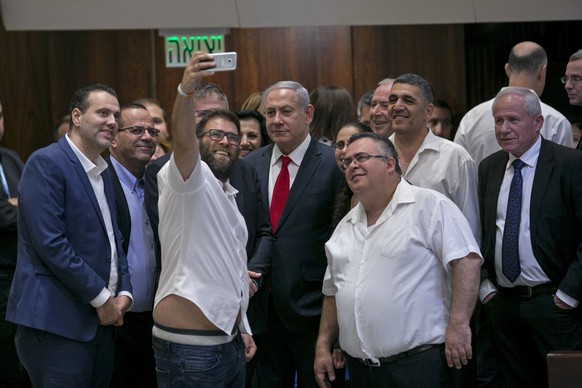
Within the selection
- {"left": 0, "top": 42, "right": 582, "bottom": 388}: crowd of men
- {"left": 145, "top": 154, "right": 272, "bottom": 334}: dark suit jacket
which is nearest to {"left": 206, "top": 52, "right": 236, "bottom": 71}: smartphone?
{"left": 0, "top": 42, "right": 582, "bottom": 388}: crowd of men

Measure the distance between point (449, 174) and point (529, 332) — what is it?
0.78 m

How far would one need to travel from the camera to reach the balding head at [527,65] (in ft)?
16.6

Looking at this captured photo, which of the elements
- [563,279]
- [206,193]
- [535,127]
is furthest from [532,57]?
[206,193]

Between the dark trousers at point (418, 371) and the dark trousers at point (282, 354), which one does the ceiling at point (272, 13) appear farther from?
the dark trousers at point (418, 371)

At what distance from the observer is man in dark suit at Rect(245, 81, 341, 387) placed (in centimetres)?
425

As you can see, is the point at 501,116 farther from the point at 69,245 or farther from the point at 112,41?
the point at 112,41

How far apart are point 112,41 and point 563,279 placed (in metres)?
4.47

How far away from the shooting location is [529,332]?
164 inches

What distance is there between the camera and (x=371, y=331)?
3773 millimetres

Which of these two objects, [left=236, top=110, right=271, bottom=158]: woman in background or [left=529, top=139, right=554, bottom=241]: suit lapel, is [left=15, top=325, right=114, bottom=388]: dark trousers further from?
[left=529, top=139, right=554, bottom=241]: suit lapel

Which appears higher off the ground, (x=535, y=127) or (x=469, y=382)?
(x=535, y=127)

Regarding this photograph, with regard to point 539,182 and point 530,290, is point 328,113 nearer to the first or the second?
point 539,182

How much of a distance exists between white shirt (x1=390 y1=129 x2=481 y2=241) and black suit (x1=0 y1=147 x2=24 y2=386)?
192 cm

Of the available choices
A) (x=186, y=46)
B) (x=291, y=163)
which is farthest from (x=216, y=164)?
(x=186, y=46)
